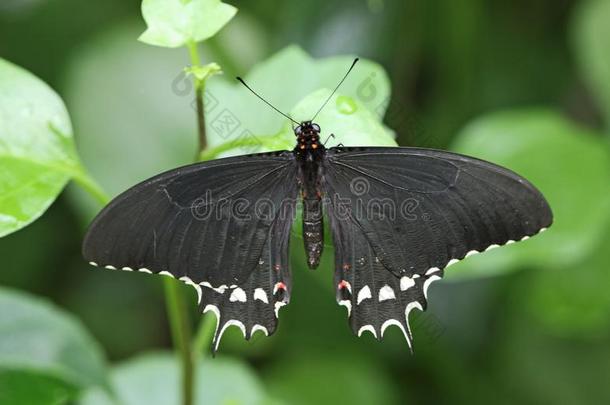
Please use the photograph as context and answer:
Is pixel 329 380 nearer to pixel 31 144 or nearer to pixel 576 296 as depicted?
pixel 576 296

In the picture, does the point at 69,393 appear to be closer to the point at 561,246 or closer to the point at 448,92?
the point at 561,246

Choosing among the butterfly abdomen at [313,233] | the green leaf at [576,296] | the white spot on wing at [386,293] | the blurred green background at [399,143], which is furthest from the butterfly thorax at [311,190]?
the green leaf at [576,296]

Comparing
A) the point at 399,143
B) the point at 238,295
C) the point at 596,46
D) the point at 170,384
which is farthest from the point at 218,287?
the point at 596,46

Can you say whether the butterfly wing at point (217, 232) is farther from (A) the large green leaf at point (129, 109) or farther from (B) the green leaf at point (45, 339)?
(A) the large green leaf at point (129, 109)

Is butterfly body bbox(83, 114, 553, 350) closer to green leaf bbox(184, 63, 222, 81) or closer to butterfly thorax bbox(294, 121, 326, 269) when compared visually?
butterfly thorax bbox(294, 121, 326, 269)

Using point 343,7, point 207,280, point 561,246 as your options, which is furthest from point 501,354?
point 207,280
